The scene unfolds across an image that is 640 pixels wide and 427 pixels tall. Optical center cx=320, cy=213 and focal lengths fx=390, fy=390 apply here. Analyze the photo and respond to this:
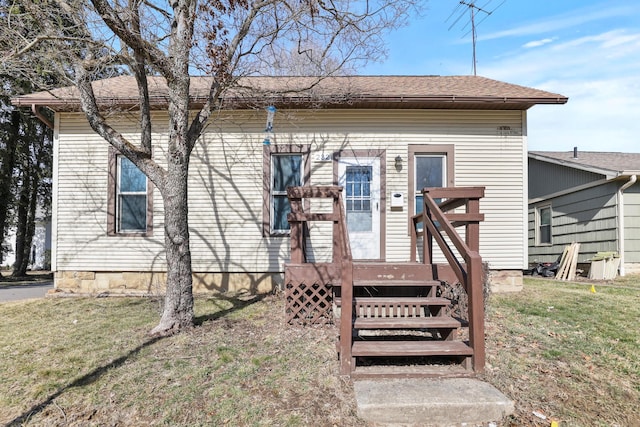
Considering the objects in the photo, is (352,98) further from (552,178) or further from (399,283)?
(552,178)

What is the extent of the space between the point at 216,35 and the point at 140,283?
15.9 feet

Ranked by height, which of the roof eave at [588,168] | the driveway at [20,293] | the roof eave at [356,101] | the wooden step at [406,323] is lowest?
the driveway at [20,293]

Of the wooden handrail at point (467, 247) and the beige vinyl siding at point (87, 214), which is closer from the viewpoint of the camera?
the wooden handrail at point (467, 247)

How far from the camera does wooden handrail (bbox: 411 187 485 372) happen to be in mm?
3369

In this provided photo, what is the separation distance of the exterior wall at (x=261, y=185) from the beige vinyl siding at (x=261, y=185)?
0.06 feet

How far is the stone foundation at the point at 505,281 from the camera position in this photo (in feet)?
23.8

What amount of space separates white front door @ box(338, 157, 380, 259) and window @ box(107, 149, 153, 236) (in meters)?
3.80

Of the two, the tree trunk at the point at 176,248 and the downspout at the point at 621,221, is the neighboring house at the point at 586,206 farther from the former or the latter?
the tree trunk at the point at 176,248

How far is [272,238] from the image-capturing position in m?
7.39

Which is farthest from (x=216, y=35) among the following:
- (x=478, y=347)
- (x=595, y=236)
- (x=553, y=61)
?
(x=553, y=61)

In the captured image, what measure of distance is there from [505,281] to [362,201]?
10.1 feet

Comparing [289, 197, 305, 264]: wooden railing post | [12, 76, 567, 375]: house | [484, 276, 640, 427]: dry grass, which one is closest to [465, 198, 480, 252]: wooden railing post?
[484, 276, 640, 427]: dry grass

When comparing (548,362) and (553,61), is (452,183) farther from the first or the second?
(553,61)

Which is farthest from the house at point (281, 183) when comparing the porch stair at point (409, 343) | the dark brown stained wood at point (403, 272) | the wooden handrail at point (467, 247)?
the porch stair at point (409, 343)
